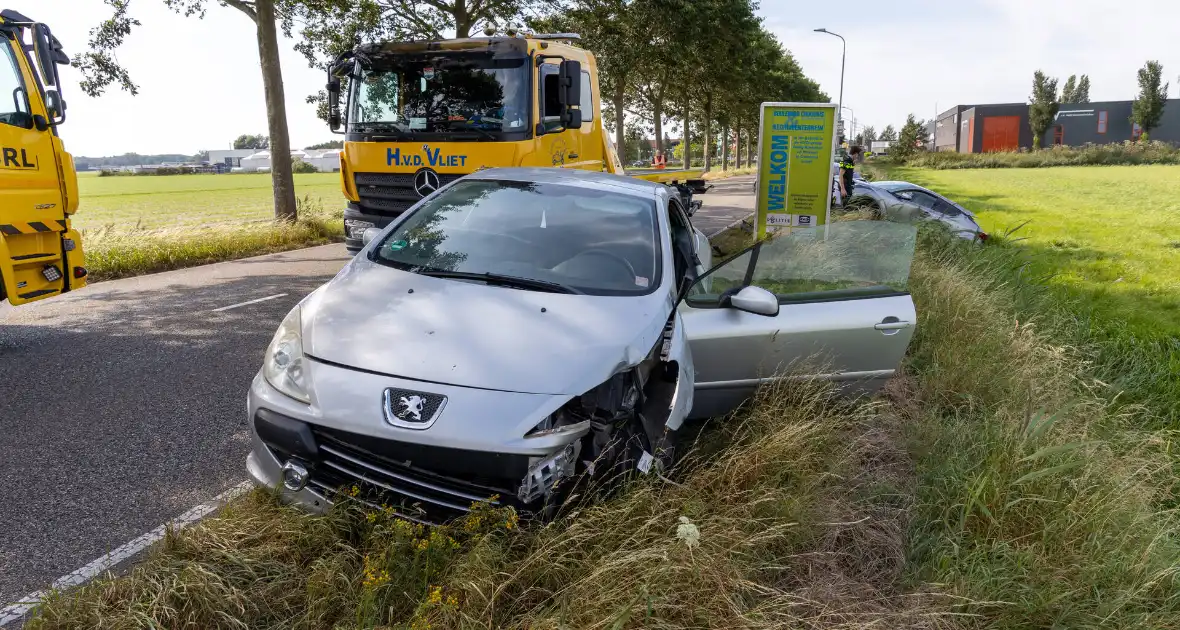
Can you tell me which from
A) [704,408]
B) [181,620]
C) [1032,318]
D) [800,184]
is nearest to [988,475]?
[704,408]

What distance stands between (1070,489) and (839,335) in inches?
51.8

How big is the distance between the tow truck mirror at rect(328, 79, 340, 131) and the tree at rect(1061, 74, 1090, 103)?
156136 millimetres

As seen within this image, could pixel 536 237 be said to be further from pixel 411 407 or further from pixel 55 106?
pixel 55 106

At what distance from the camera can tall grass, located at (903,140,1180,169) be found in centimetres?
7025

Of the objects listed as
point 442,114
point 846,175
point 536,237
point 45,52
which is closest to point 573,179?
point 536,237

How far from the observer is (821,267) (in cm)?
443

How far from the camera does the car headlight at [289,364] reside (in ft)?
10.2

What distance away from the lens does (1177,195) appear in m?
32.3

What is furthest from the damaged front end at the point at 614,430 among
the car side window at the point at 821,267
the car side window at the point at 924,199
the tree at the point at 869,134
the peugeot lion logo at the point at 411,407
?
the tree at the point at 869,134

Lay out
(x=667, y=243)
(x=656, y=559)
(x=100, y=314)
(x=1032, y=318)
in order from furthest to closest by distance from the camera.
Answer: (x=1032, y=318)
(x=100, y=314)
(x=667, y=243)
(x=656, y=559)

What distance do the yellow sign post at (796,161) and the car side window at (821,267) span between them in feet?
18.5

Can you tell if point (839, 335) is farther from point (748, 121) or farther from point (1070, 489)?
point (748, 121)

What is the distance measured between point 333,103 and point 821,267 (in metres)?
7.01

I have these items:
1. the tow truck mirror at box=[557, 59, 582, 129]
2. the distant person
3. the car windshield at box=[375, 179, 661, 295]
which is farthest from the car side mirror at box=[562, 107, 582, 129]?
the distant person
